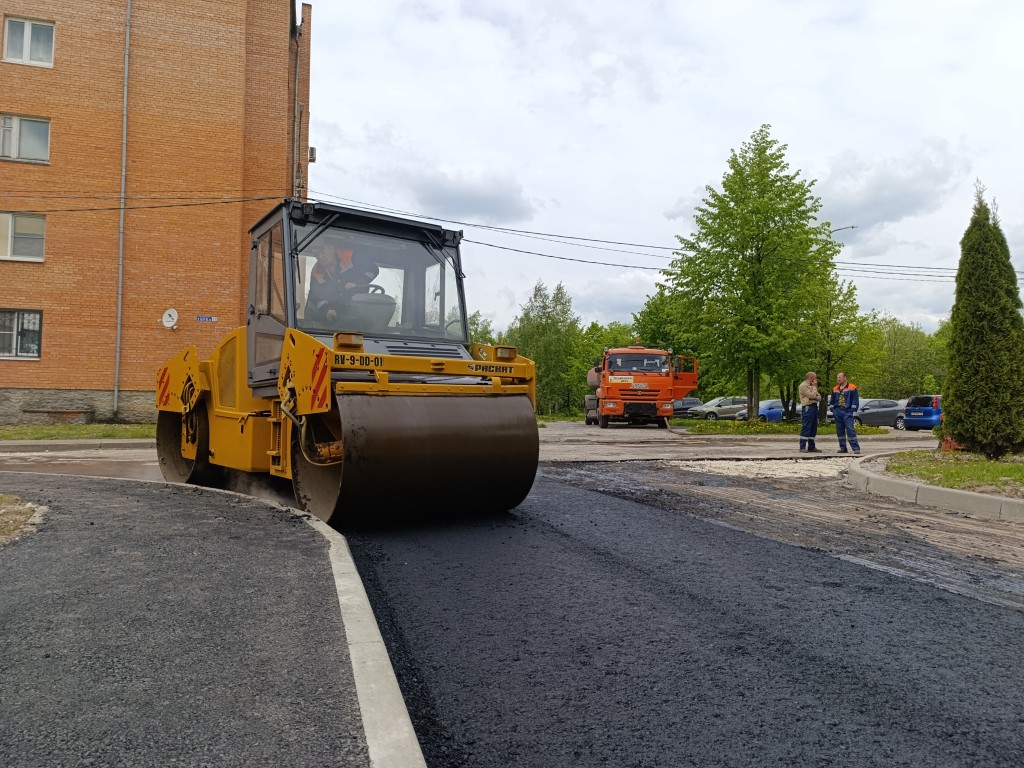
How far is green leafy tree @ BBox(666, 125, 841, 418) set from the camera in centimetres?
2530

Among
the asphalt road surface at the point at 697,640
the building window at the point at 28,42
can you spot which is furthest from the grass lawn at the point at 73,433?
the asphalt road surface at the point at 697,640

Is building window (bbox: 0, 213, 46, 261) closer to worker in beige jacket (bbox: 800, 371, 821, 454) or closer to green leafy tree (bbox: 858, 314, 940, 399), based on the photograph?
worker in beige jacket (bbox: 800, 371, 821, 454)

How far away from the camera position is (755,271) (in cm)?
2573

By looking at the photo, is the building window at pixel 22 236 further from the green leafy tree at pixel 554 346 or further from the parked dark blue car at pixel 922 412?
the green leafy tree at pixel 554 346

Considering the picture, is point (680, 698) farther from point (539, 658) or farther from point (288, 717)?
point (288, 717)

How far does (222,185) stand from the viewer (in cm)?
2289

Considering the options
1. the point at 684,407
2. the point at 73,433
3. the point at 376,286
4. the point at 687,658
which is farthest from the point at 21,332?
the point at 684,407

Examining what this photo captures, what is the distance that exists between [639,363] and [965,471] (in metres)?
17.3

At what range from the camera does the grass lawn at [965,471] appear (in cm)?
876

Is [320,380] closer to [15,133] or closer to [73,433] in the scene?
[73,433]

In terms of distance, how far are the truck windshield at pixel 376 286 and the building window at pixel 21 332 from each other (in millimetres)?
18074

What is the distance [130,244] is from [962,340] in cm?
2037

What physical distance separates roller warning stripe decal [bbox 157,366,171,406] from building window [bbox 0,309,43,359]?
558 inches

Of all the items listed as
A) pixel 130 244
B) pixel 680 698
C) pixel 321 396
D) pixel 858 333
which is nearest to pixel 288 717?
pixel 680 698
